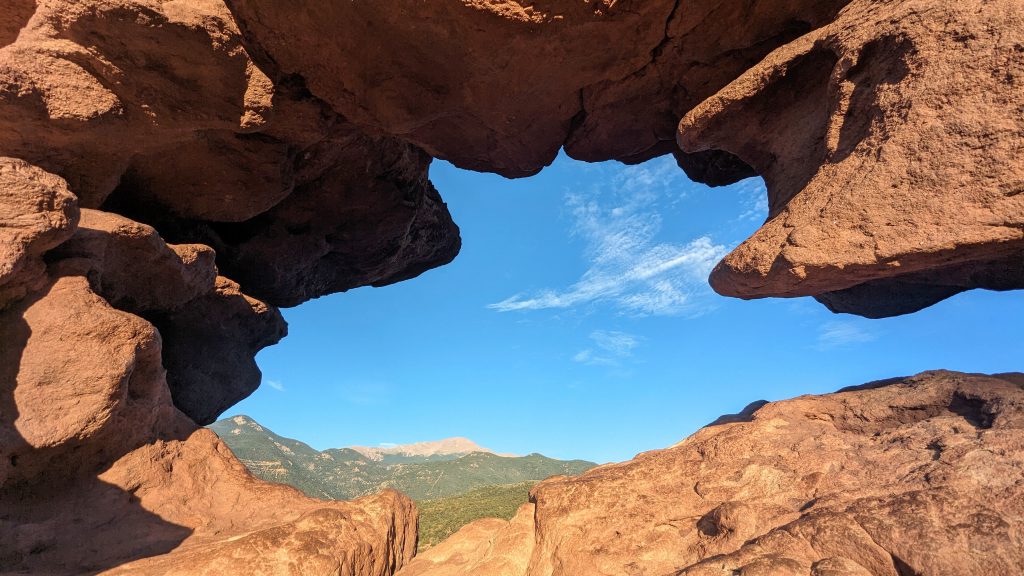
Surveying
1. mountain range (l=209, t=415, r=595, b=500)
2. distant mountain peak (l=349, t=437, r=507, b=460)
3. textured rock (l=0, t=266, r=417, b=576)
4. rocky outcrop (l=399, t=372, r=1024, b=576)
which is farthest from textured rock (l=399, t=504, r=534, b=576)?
distant mountain peak (l=349, t=437, r=507, b=460)

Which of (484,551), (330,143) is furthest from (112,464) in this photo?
(330,143)


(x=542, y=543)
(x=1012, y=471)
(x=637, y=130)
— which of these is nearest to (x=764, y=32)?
(x=637, y=130)

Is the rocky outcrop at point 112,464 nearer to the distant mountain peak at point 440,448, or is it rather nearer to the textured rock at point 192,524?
the textured rock at point 192,524

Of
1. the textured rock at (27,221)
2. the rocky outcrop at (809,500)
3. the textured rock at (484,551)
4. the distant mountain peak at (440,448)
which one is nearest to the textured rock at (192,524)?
the textured rock at (484,551)

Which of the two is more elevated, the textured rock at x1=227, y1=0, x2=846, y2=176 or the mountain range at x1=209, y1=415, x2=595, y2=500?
the textured rock at x1=227, y1=0, x2=846, y2=176

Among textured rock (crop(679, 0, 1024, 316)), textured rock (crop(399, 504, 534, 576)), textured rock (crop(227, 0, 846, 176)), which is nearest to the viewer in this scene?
textured rock (crop(679, 0, 1024, 316))

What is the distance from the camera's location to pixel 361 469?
155 feet

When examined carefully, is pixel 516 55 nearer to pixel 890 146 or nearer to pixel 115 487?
pixel 890 146

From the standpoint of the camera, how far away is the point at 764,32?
745 centimetres

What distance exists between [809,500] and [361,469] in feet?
162

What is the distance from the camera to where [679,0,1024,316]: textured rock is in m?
4.59

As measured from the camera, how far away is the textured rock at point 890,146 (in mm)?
4586

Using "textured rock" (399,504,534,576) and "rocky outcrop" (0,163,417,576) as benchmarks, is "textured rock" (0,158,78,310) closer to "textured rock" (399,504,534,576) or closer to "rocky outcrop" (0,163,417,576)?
"rocky outcrop" (0,163,417,576)

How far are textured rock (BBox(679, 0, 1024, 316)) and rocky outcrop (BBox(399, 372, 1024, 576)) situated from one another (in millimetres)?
1651
